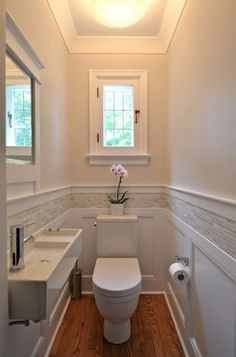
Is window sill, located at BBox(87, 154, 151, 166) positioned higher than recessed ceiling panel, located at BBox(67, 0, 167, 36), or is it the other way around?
recessed ceiling panel, located at BBox(67, 0, 167, 36)

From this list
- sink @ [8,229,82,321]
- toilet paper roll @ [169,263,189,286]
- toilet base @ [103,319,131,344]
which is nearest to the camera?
sink @ [8,229,82,321]

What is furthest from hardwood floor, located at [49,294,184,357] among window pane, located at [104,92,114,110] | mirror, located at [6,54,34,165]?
window pane, located at [104,92,114,110]

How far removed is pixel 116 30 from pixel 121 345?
2.50 meters

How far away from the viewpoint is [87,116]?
2.34 metres

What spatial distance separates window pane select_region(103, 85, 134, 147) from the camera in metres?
2.35

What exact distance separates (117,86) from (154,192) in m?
1.08

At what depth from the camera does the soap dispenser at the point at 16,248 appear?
0.96 metres

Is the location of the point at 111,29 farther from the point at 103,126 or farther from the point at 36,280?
the point at 36,280

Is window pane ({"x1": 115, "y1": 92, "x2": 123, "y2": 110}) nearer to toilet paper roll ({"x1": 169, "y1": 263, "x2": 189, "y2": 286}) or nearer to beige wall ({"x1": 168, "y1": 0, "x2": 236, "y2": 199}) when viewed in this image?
beige wall ({"x1": 168, "y1": 0, "x2": 236, "y2": 199})

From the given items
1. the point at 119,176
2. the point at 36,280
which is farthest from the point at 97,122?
the point at 36,280

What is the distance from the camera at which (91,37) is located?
2.26 meters

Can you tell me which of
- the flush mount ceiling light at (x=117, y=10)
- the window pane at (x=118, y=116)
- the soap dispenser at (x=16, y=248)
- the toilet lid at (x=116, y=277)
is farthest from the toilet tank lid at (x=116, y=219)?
the flush mount ceiling light at (x=117, y=10)

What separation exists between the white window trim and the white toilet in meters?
0.54

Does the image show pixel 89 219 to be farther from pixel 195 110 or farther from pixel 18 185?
pixel 195 110
